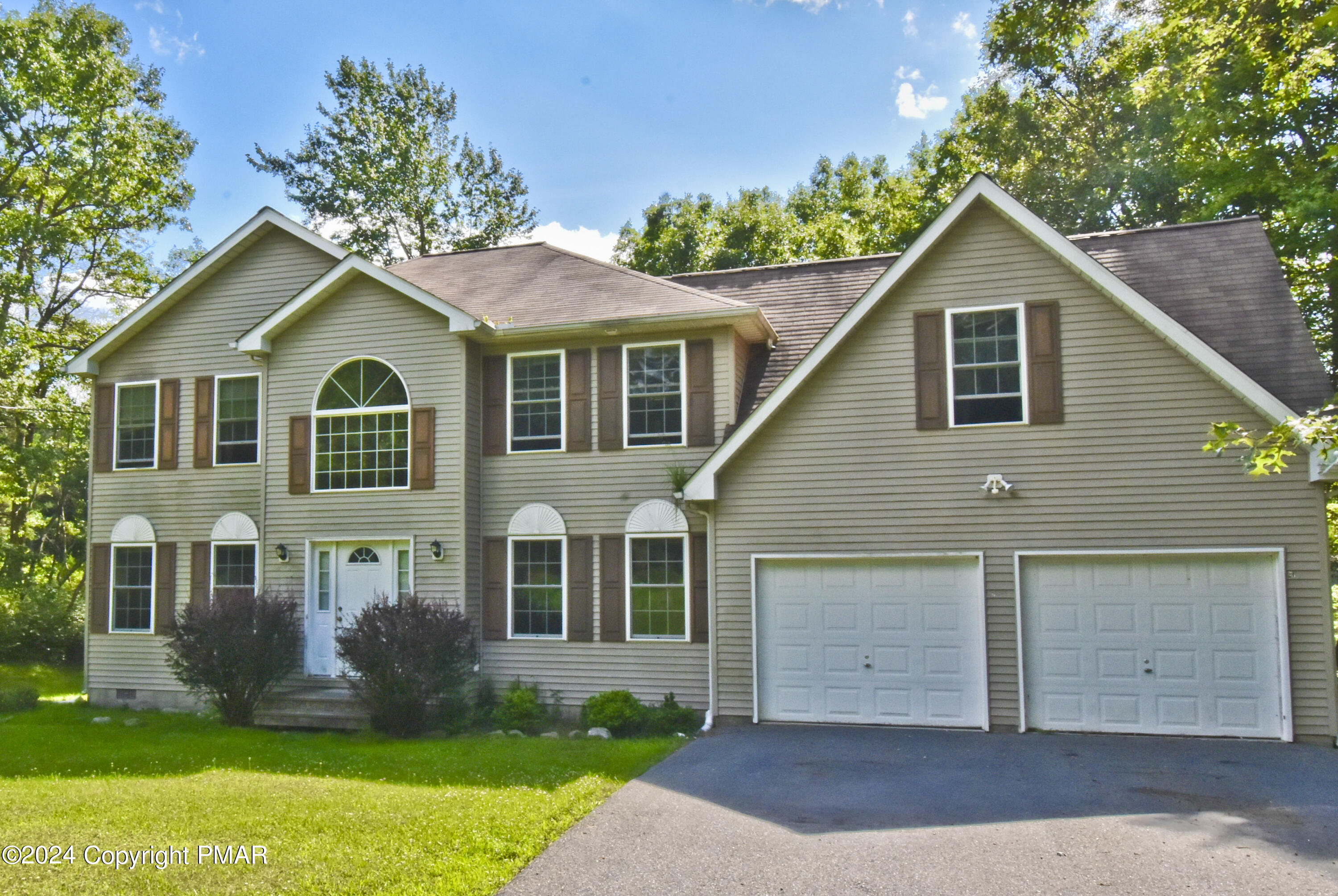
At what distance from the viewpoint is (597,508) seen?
43.5 ft

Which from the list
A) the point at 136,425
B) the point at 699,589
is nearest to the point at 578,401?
the point at 699,589

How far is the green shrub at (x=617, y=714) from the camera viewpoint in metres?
11.8

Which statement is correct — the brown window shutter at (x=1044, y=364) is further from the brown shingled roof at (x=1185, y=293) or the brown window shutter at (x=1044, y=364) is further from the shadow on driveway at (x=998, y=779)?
the shadow on driveway at (x=998, y=779)

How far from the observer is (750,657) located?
1186 centimetres

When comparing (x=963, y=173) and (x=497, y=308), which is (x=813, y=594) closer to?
(x=497, y=308)

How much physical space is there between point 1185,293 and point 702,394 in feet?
20.7

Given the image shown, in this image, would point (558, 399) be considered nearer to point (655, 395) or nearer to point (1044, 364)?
point (655, 395)

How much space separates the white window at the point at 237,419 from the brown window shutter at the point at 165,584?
160cm

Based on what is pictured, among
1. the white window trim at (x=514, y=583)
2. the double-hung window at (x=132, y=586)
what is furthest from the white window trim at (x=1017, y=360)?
the double-hung window at (x=132, y=586)

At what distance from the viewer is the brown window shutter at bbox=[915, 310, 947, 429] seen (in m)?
11.5

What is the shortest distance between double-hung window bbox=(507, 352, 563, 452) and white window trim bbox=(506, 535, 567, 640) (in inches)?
48.8

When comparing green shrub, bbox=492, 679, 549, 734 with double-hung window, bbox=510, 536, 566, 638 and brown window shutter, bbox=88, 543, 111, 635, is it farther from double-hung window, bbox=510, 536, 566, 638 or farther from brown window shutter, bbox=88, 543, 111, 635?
brown window shutter, bbox=88, 543, 111, 635

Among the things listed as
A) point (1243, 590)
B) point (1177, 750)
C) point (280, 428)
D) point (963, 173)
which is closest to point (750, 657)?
point (1177, 750)

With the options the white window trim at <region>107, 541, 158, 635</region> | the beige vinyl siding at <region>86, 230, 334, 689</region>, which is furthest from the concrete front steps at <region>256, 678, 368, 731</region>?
the white window trim at <region>107, 541, 158, 635</region>
